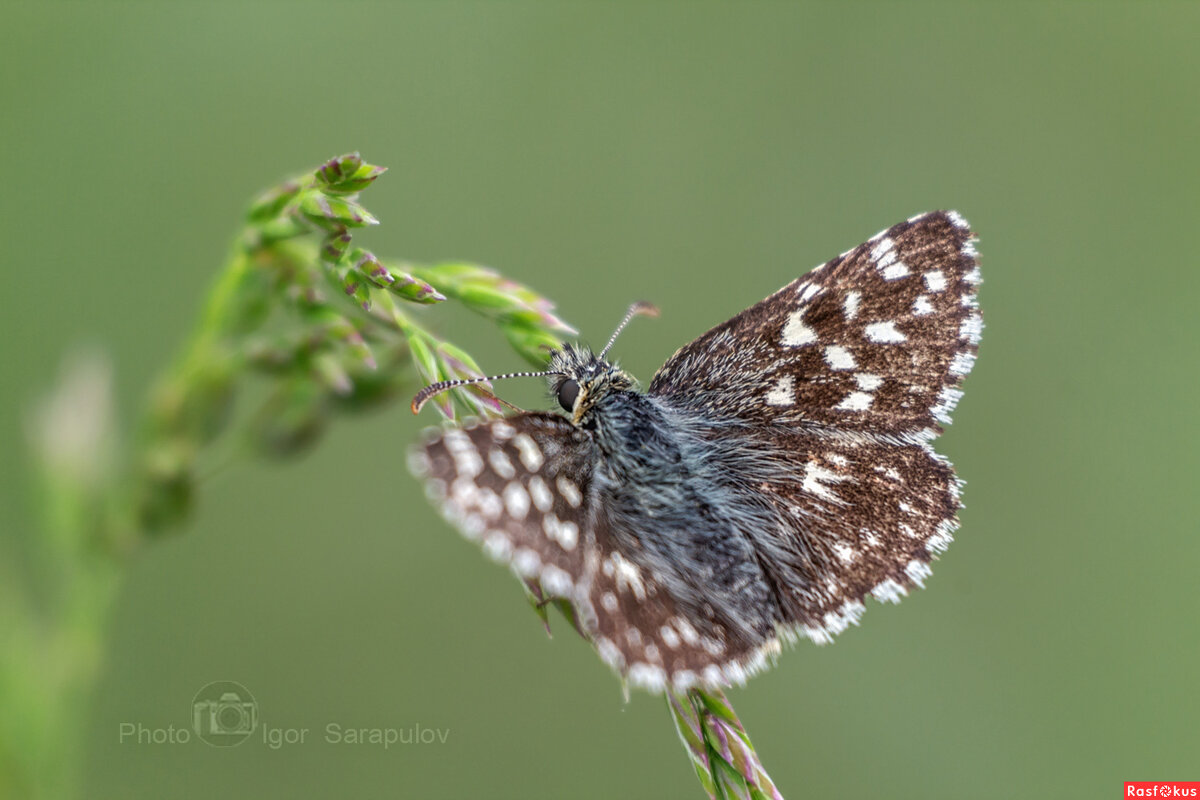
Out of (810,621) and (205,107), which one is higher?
(205,107)

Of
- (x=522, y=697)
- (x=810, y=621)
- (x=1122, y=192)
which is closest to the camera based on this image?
(x=810, y=621)

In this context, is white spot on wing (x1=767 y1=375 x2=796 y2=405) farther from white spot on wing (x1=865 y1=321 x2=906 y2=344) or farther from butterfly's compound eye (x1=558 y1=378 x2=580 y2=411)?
butterfly's compound eye (x1=558 y1=378 x2=580 y2=411)

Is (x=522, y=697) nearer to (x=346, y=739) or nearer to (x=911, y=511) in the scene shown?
(x=346, y=739)

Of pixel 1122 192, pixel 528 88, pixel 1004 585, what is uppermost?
pixel 528 88

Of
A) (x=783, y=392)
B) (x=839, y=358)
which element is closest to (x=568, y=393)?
(x=783, y=392)

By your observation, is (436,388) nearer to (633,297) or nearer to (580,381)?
(580,381)

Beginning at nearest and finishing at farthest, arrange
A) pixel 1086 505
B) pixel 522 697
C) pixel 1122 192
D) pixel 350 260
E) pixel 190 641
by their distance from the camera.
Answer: pixel 350 260 < pixel 190 641 < pixel 522 697 < pixel 1086 505 < pixel 1122 192

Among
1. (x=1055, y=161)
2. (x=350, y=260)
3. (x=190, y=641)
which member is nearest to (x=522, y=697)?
(x=190, y=641)
